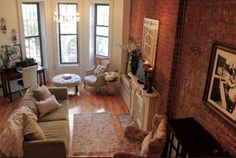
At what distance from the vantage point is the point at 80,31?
725cm

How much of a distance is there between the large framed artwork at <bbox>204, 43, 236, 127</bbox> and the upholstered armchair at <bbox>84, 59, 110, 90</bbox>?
3923 mm

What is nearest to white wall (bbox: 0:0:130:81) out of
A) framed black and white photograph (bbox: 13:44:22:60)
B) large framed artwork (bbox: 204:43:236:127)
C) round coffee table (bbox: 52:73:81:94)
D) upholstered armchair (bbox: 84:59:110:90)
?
framed black and white photograph (bbox: 13:44:22:60)

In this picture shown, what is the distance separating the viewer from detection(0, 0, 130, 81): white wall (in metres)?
5.99

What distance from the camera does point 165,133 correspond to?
9.75 ft

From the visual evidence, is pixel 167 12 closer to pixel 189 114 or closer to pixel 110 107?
pixel 189 114

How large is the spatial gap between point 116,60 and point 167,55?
3103mm

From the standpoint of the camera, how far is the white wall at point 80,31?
5.99 meters

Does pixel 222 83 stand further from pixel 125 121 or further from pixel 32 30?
pixel 32 30

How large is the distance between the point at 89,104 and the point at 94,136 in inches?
61.1

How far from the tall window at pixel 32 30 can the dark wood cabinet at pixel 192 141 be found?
5.35 m

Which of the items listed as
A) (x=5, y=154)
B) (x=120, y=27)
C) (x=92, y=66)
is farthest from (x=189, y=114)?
(x=92, y=66)

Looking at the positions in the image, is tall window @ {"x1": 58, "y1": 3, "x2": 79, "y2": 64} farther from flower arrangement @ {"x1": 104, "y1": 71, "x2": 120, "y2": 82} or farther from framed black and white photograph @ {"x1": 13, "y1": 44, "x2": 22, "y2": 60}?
flower arrangement @ {"x1": 104, "y1": 71, "x2": 120, "y2": 82}

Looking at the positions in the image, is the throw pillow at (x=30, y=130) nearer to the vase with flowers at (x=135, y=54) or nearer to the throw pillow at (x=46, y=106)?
the throw pillow at (x=46, y=106)

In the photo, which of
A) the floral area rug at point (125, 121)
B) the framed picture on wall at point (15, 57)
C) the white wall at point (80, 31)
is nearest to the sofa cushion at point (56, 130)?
the floral area rug at point (125, 121)
